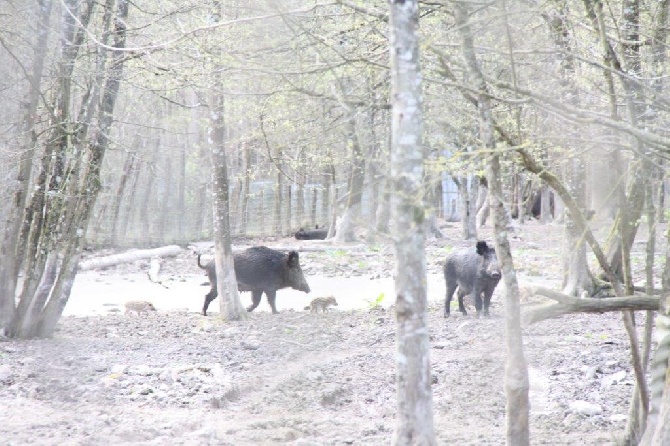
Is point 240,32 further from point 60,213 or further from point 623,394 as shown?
point 623,394

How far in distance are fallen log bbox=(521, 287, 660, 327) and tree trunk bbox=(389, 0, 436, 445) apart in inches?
37.6

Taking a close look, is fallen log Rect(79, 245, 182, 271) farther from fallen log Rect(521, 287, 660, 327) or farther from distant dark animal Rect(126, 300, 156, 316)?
fallen log Rect(521, 287, 660, 327)

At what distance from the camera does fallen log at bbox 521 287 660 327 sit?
17.6 ft

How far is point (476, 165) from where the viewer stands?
5484 millimetres

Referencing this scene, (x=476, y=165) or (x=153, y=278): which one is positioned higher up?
(x=476, y=165)

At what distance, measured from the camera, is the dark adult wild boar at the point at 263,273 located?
15.3 m

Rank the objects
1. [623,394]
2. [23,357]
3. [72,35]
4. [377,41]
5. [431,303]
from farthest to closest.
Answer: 1. [431,303]
2. [72,35]
3. [23,357]
4. [623,394]
5. [377,41]

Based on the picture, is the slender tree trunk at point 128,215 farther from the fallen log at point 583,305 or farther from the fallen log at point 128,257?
the fallen log at point 583,305

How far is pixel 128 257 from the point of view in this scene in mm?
23438

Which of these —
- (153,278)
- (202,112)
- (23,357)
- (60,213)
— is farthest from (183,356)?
(202,112)

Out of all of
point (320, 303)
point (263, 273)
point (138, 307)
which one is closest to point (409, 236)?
point (320, 303)

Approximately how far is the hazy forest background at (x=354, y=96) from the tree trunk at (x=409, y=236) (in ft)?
0.38

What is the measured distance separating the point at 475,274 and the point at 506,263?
27.2 feet

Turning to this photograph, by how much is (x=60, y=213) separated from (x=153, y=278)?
9.05 meters
